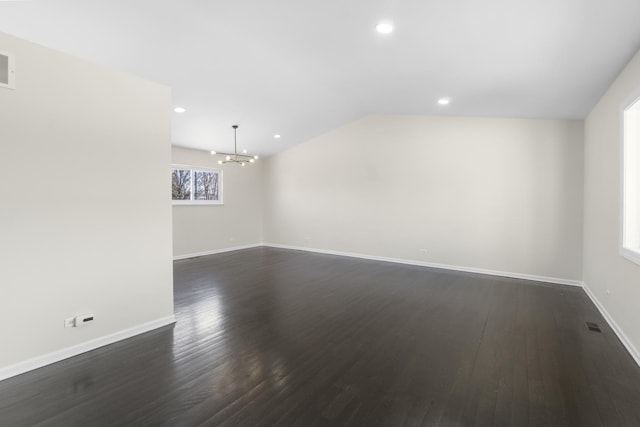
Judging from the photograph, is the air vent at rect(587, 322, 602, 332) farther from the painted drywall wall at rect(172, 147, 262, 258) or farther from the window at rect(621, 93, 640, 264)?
the painted drywall wall at rect(172, 147, 262, 258)

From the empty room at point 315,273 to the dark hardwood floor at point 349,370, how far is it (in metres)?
0.02

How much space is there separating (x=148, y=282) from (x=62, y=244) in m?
0.86

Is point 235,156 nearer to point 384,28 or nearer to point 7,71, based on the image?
point 7,71

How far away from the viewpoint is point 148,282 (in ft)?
10.5

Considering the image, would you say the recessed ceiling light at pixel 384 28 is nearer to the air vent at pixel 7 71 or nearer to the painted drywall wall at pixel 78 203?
the painted drywall wall at pixel 78 203

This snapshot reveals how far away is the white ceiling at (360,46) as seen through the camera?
252 centimetres

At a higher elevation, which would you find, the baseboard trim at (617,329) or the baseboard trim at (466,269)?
the baseboard trim at (466,269)

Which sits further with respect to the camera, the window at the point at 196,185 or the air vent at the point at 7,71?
the window at the point at 196,185

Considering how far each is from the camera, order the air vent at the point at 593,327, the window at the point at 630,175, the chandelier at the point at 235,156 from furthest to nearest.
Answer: the chandelier at the point at 235,156 < the air vent at the point at 593,327 < the window at the point at 630,175

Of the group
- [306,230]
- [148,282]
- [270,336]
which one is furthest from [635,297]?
[306,230]

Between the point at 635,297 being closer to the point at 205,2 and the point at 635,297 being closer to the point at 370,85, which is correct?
the point at 370,85

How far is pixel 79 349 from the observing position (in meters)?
2.66

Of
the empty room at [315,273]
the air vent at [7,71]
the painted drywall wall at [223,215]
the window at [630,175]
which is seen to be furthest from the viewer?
the painted drywall wall at [223,215]

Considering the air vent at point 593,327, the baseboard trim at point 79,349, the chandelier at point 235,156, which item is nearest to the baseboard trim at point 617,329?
the air vent at point 593,327
